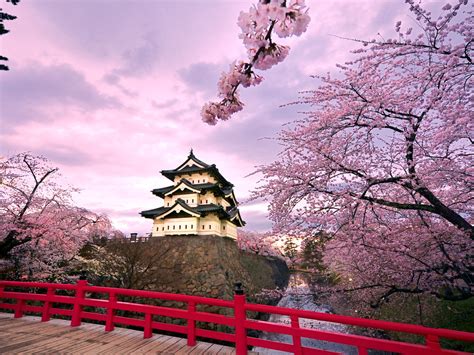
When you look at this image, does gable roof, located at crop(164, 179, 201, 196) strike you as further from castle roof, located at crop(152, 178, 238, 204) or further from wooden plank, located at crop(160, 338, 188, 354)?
wooden plank, located at crop(160, 338, 188, 354)

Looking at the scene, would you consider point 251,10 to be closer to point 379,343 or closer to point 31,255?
point 379,343

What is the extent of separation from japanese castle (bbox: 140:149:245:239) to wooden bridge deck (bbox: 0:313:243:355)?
13.8m

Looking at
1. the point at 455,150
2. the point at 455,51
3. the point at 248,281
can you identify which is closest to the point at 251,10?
the point at 455,51

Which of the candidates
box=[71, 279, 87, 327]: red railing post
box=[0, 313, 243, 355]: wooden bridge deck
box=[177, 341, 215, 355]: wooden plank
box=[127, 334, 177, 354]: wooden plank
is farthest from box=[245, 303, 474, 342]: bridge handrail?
box=[71, 279, 87, 327]: red railing post

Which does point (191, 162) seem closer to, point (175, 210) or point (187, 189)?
point (187, 189)

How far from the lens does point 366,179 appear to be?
15.3 ft

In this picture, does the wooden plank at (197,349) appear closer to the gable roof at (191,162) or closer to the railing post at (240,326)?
the railing post at (240,326)

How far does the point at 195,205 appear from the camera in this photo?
20.2m

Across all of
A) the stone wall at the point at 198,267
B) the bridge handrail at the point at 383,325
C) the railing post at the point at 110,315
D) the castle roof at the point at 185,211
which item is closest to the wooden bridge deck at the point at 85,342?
the railing post at the point at 110,315

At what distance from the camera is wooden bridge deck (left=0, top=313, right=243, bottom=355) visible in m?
3.68

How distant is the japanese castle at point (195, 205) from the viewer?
18.8 metres

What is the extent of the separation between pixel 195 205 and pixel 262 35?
19161mm

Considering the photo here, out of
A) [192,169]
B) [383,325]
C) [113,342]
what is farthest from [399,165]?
[192,169]

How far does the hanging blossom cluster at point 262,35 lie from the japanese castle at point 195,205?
16.4 meters
